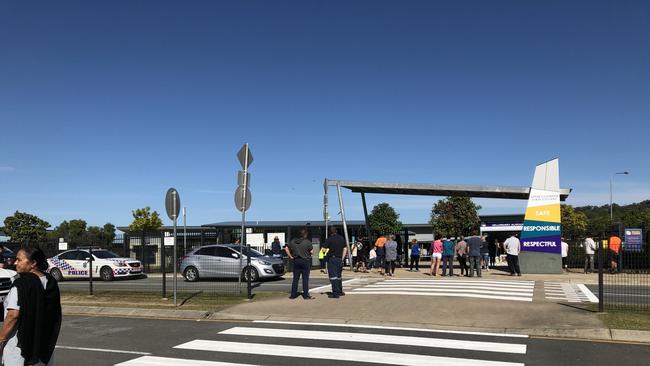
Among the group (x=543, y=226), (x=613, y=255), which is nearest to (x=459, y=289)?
(x=613, y=255)

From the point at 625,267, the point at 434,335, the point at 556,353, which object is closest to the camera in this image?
the point at 556,353

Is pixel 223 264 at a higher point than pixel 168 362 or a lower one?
higher

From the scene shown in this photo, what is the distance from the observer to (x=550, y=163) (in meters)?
20.7

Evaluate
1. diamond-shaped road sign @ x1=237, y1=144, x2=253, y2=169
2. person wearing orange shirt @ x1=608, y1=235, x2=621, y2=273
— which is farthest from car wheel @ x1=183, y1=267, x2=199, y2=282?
person wearing orange shirt @ x1=608, y1=235, x2=621, y2=273

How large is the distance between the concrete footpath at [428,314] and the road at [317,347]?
52 cm

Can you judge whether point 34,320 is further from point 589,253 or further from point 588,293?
point 589,253

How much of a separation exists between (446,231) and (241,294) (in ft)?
184

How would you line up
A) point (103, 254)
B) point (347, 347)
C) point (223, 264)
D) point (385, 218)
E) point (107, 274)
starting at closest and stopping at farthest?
point (347, 347) < point (223, 264) < point (107, 274) < point (103, 254) < point (385, 218)

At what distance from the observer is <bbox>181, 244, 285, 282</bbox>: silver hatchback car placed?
20172 mm

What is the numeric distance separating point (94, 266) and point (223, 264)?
22.9ft

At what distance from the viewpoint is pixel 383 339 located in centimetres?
865

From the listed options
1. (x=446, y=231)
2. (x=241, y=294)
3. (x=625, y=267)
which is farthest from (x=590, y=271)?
(x=446, y=231)

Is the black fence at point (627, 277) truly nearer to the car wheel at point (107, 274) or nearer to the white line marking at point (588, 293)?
the white line marking at point (588, 293)

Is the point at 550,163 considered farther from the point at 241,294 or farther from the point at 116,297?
the point at 116,297
